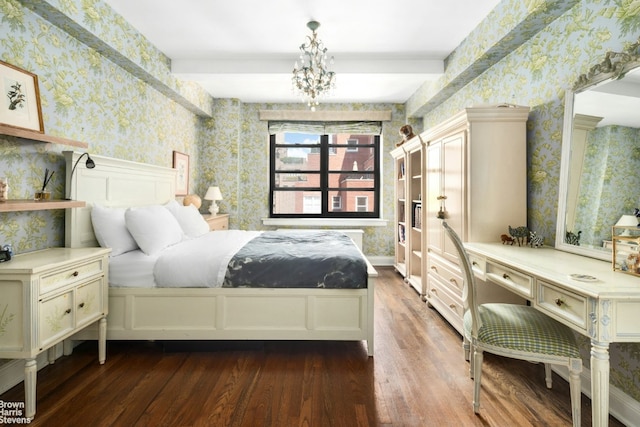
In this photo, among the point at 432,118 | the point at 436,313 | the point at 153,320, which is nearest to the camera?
the point at 153,320

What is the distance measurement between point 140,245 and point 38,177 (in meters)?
0.77

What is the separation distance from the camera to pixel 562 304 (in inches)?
57.0

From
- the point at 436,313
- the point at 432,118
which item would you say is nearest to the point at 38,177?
the point at 436,313

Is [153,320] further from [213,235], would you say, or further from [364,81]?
[364,81]

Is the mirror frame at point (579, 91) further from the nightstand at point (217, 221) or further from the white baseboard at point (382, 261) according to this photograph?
the nightstand at point (217, 221)

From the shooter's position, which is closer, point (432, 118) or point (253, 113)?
point (432, 118)

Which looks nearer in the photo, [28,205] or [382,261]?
[28,205]

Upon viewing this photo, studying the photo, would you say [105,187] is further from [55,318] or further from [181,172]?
[181,172]

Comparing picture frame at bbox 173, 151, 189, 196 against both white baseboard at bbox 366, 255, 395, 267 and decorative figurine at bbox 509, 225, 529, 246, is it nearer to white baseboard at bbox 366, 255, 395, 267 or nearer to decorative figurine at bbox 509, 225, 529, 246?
white baseboard at bbox 366, 255, 395, 267

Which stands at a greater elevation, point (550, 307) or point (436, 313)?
point (550, 307)

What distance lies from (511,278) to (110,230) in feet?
8.92

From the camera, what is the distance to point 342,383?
203cm

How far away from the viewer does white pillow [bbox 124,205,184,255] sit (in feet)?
8.39

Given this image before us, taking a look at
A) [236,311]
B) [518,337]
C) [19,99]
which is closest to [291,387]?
[236,311]
